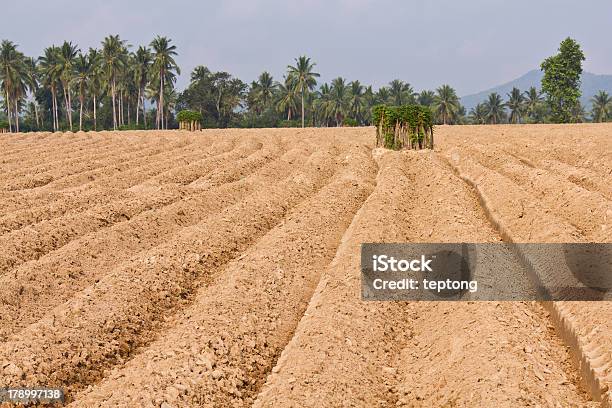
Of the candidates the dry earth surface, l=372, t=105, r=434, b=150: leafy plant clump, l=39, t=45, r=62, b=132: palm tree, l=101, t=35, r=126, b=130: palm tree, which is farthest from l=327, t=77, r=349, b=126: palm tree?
the dry earth surface

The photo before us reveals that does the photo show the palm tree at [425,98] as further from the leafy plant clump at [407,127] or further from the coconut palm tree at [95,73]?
the leafy plant clump at [407,127]

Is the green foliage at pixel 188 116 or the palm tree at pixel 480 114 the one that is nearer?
the green foliage at pixel 188 116

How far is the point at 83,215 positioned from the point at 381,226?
23.7 ft

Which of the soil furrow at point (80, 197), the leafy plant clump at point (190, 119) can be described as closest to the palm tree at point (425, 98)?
the leafy plant clump at point (190, 119)

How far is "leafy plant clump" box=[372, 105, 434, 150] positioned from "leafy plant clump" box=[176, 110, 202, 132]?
3135 cm

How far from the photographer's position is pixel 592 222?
12.1 meters

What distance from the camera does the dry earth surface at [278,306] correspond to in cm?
638

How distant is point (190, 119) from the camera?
55.2 meters

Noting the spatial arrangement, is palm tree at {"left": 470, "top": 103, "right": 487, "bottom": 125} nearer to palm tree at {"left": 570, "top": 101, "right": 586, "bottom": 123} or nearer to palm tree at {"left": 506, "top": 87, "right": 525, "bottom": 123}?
palm tree at {"left": 506, "top": 87, "right": 525, "bottom": 123}

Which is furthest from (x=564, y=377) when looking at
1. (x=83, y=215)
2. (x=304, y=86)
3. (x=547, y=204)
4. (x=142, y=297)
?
(x=304, y=86)

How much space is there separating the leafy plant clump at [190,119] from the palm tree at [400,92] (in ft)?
125

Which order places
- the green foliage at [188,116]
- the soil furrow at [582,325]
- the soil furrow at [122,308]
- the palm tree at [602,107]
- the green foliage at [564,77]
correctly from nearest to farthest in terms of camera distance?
the soil furrow at [582,325], the soil furrow at [122,308], the green foliage at [188,116], the green foliage at [564,77], the palm tree at [602,107]

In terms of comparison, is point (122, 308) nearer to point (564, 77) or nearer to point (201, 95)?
point (564, 77)

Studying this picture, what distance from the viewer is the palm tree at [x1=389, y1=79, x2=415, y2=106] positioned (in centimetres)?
8475
